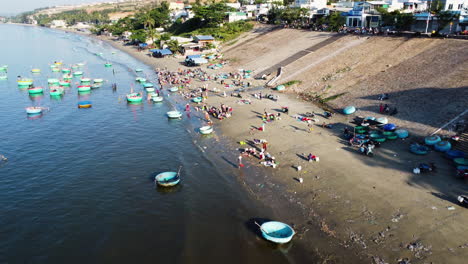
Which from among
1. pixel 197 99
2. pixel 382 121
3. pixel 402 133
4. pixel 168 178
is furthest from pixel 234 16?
pixel 168 178

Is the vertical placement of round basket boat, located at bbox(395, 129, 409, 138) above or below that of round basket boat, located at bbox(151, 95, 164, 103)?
above

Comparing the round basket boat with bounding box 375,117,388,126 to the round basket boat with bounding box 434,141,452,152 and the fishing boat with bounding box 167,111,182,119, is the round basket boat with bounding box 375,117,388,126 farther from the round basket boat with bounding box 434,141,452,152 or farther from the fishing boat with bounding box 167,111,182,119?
the fishing boat with bounding box 167,111,182,119

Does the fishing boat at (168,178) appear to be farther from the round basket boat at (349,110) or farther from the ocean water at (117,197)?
the round basket boat at (349,110)

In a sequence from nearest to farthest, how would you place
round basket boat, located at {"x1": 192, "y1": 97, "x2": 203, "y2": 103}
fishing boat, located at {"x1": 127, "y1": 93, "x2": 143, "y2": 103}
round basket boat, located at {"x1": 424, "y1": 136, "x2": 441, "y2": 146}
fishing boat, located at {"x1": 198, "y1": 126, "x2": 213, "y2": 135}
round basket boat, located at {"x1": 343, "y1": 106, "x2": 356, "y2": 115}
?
round basket boat, located at {"x1": 424, "y1": 136, "x2": 441, "y2": 146}, fishing boat, located at {"x1": 198, "y1": 126, "x2": 213, "y2": 135}, round basket boat, located at {"x1": 343, "y1": 106, "x2": 356, "y2": 115}, round basket boat, located at {"x1": 192, "y1": 97, "x2": 203, "y2": 103}, fishing boat, located at {"x1": 127, "y1": 93, "x2": 143, "y2": 103}

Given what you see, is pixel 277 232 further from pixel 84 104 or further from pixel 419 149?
pixel 84 104

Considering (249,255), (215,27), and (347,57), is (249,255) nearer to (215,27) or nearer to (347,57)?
(347,57)

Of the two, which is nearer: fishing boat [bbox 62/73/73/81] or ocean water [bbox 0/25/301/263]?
ocean water [bbox 0/25/301/263]

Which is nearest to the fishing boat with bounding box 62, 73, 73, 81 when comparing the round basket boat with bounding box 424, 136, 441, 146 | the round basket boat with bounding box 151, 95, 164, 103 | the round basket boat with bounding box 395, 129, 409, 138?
the round basket boat with bounding box 151, 95, 164, 103

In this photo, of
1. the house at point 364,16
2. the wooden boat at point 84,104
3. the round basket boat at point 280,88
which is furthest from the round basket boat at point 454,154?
the house at point 364,16
